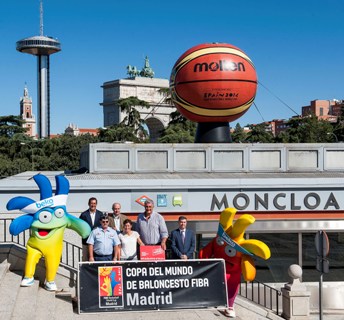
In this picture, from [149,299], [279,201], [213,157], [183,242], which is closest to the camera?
[149,299]

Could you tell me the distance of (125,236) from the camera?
10.8 metres

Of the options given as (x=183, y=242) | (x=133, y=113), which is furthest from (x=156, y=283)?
(x=133, y=113)

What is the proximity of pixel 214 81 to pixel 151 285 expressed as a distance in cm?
851

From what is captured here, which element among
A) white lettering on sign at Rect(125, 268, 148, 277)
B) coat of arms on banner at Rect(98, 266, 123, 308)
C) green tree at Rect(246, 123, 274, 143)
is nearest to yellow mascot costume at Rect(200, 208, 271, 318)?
white lettering on sign at Rect(125, 268, 148, 277)

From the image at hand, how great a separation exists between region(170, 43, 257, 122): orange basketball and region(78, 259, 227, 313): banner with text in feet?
26.4

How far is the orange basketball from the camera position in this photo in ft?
57.8

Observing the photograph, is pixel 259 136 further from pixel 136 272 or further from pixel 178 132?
pixel 136 272

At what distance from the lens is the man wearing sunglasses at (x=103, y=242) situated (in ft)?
34.6

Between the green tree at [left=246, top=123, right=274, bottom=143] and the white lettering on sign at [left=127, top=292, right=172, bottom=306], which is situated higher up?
the green tree at [left=246, top=123, right=274, bottom=143]

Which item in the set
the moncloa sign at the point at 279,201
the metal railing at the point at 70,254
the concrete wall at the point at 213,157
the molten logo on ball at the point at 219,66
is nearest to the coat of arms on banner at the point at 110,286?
the metal railing at the point at 70,254

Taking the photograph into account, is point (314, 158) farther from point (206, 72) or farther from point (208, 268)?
point (208, 268)

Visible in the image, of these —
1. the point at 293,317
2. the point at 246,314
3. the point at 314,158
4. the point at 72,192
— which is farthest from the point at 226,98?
the point at 246,314

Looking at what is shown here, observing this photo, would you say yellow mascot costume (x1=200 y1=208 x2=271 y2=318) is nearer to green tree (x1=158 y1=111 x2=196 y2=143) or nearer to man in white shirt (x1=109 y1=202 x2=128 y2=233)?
man in white shirt (x1=109 y1=202 x2=128 y2=233)

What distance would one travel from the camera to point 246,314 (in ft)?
36.7
